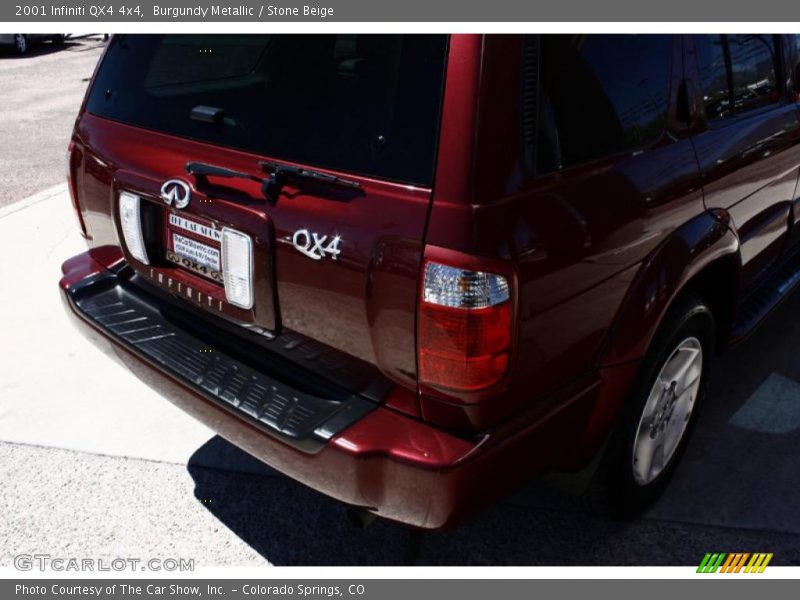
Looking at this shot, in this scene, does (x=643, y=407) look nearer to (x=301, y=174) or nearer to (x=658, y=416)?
(x=658, y=416)

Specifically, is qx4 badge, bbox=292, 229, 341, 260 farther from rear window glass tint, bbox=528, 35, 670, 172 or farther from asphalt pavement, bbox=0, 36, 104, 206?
asphalt pavement, bbox=0, 36, 104, 206

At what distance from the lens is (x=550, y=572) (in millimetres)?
2490

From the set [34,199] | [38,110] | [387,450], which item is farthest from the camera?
[38,110]

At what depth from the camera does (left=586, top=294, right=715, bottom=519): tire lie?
2.42 meters

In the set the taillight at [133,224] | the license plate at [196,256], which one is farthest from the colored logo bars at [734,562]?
the taillight at [133,224]

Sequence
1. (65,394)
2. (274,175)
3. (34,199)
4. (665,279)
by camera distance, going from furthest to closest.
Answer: (34,199), (65,394), (665,279), (274,175)

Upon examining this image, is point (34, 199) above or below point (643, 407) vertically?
below

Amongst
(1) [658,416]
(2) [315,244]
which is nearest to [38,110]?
(2) [315,244]

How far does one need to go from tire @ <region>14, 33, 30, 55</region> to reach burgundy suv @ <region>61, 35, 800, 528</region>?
619 inches

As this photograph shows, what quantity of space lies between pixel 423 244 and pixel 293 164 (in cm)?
48

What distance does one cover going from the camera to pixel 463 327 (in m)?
1.82

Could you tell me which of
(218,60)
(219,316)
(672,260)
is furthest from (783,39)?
(219,316)

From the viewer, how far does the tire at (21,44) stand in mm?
16172

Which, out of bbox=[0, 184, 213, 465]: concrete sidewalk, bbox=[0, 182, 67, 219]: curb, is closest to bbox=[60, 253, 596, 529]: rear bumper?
bbox=[0, 184, 213, 465]: concrete sidewalk
